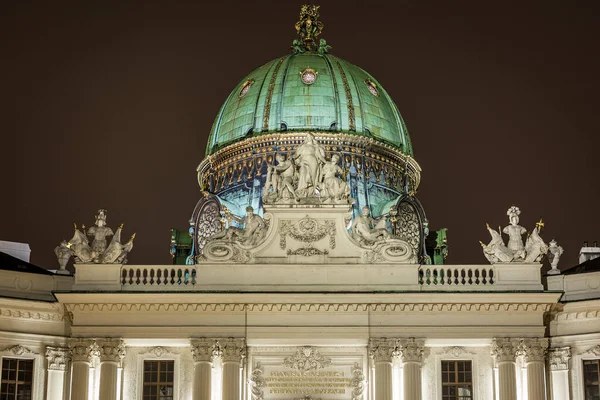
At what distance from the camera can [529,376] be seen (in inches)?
2030

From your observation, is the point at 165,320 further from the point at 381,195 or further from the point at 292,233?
the point at 381,195

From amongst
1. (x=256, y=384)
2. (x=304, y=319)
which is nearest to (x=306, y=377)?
(x=256, y=384)

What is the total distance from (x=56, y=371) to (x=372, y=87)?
847 inches

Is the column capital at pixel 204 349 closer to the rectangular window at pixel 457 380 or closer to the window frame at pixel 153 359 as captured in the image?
the window frame at pixel 153 359

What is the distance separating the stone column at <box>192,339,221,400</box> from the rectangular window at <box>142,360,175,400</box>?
138 cm

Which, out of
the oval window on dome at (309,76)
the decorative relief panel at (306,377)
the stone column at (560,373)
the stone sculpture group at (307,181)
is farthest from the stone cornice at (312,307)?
the oval window on dome at (309,76)

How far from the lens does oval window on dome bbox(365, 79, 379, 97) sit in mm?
65625

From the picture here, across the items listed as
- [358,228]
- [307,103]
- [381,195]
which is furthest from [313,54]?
[358,228]

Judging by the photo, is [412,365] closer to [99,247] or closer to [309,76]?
[99,247]

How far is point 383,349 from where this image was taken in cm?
5188

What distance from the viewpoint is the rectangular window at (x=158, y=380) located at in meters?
52.5

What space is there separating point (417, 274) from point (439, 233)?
12073mm

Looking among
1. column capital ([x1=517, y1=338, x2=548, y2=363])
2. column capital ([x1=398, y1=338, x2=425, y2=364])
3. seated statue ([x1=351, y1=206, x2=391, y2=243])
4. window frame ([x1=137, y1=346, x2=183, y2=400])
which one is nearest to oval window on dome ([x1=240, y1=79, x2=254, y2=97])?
seated statue ([x1=351, y1=206, x2=391, y2=243])

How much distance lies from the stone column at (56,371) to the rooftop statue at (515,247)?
16.2 meters
